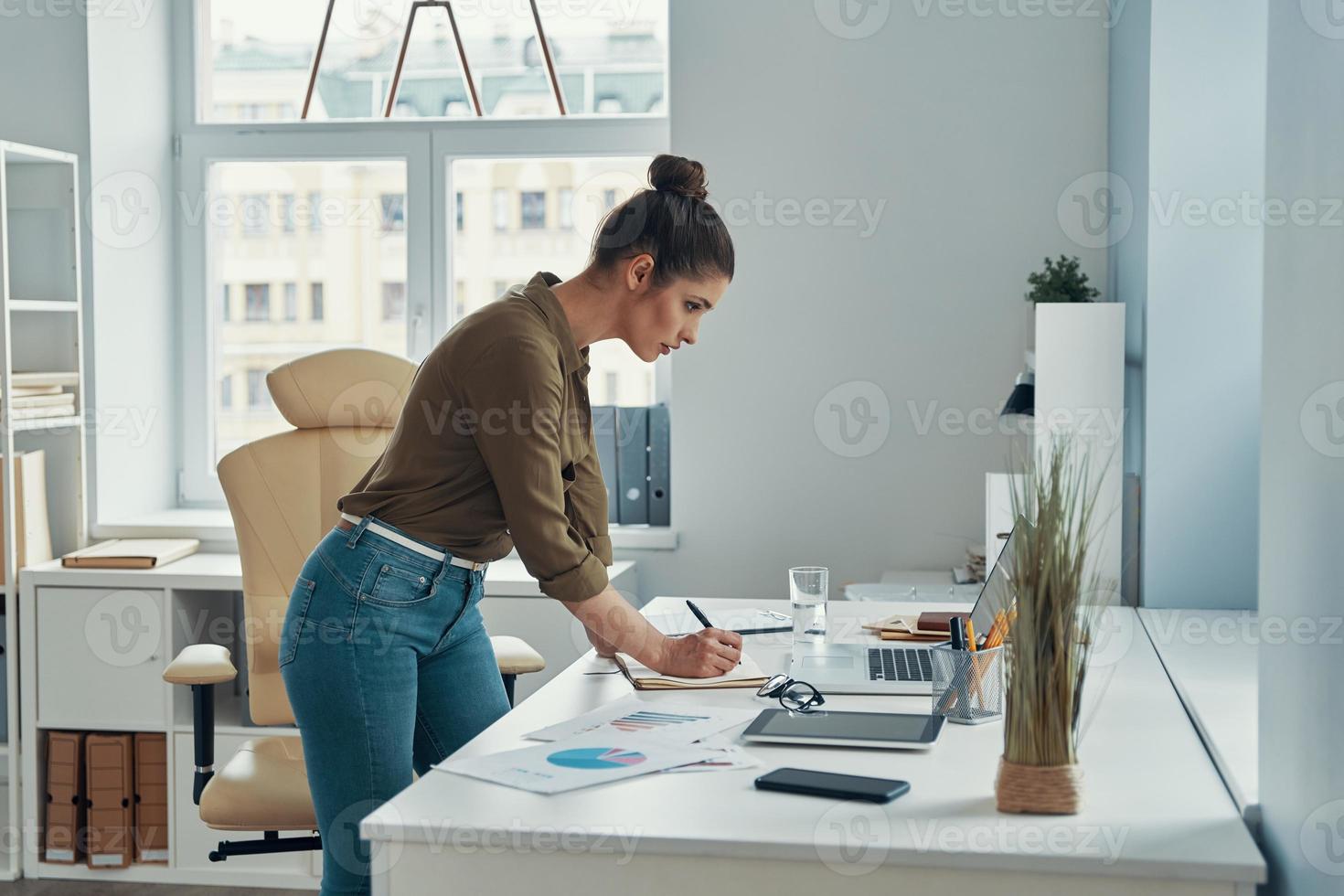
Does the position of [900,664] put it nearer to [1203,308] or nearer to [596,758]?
[596,758]

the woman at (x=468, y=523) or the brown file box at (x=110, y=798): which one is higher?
the woman at (x=468, y=523)

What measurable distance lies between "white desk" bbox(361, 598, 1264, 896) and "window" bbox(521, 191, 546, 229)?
8.35 feet

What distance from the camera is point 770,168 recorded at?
3.41 m

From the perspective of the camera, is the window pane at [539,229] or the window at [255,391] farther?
the window at [255,391]

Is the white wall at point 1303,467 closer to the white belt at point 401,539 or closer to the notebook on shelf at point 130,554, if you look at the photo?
the white belt at point 401,539

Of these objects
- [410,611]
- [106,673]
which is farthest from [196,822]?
[410,611]

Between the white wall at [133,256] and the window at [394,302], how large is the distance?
0.66 m

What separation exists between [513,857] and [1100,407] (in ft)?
5.60

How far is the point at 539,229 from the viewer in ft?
12.2

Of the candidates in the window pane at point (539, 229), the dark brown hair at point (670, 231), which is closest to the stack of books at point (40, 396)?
the window pane at point (539, 229)

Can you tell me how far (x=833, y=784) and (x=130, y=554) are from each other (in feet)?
8.32

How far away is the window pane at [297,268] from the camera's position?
3.79 m

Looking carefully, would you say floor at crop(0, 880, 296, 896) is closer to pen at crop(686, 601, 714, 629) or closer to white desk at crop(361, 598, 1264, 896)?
pen at crop(686, 601, 714, 629)

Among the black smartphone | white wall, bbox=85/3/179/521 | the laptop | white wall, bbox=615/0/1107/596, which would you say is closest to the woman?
the laptop
